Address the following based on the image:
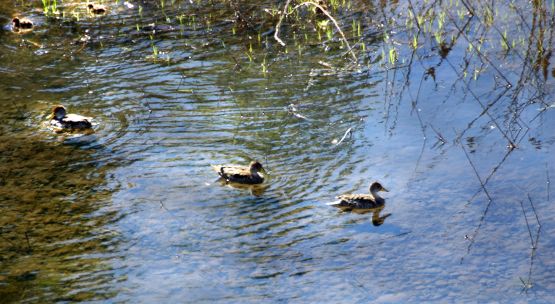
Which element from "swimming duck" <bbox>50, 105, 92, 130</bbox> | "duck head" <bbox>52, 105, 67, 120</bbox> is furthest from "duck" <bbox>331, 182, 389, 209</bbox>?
"duck head" <bbox>52, 105, 67, 120</bbox>

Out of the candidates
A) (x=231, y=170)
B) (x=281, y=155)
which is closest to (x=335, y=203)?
(x=231, y=170)

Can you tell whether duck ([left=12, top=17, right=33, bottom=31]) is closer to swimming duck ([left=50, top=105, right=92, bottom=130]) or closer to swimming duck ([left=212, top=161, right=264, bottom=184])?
swimming duck ([left=50, top=105, right=92, bottom=130])

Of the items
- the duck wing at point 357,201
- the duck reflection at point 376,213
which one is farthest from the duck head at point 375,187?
the duck reflection at point 376,213

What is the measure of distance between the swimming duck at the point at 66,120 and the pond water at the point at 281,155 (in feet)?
0.43

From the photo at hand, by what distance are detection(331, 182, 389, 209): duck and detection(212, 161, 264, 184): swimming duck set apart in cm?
95

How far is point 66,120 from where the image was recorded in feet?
34.9

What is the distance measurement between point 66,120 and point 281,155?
2.67m

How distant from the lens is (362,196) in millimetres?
8539

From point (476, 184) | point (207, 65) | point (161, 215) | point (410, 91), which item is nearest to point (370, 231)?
point (476, 184)

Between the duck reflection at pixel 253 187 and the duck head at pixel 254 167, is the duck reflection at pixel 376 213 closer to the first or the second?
the duck reflection at pixel 253 187

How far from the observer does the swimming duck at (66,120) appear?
10.6m

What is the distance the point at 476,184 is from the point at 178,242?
2.98 m

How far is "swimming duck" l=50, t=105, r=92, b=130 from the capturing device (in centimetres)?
1063

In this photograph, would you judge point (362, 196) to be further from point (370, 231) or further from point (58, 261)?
point (58, 261)
